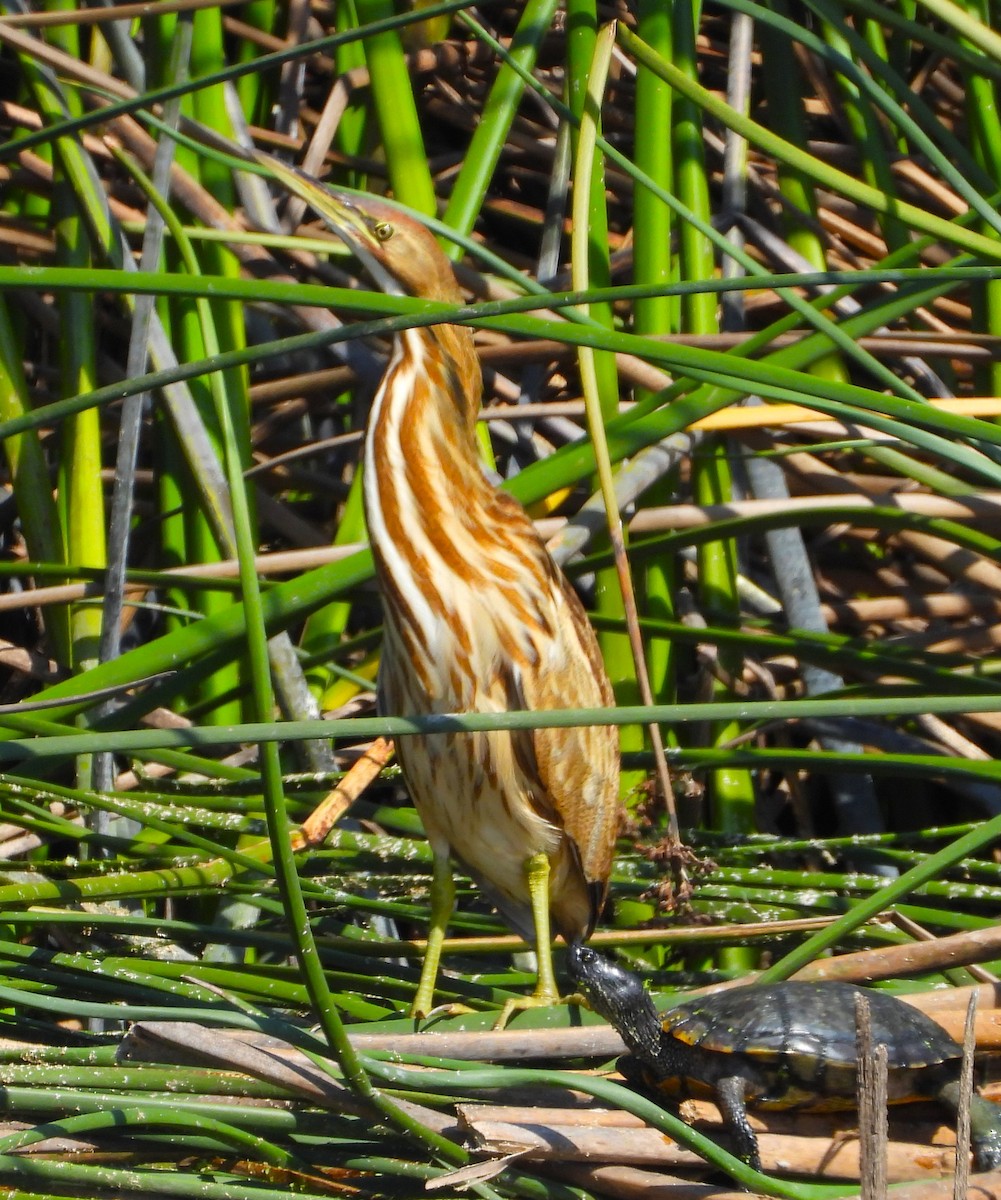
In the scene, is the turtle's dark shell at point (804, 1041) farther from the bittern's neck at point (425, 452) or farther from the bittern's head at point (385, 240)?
the bittern's head at point (385, 240)

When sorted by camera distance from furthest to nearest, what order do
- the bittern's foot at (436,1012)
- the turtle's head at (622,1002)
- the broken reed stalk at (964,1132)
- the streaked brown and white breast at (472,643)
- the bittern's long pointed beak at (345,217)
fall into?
the bittern's long pointed beak at (345,217) → the streaked brown and white breast at (472,643) → the bittern's foot at (436,1012) → the turtle's head at (622,1002) → the broken reed stalk at (964,1132)

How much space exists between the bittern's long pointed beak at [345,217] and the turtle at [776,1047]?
47.0 inches

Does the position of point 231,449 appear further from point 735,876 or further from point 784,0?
point 784,0

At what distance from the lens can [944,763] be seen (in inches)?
85.0

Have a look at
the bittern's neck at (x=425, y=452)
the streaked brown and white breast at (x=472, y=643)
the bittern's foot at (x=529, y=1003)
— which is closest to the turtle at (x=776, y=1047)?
the bittern's foot at (x=529, y=1003)

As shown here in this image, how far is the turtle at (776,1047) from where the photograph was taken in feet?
5.48

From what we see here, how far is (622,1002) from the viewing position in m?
1.75

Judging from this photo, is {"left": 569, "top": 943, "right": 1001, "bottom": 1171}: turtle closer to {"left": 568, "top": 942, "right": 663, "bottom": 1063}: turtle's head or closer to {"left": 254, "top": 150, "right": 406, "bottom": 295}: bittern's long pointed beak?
{"left": 568, "top": 942, "right": 663, "bottom": 1063}: turtle's head

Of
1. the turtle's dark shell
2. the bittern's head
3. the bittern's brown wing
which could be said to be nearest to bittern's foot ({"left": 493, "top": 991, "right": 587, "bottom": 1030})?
the turtle's dark shell

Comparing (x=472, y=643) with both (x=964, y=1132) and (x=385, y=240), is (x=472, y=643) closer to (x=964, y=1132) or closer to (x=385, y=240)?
(x=385, y=240)

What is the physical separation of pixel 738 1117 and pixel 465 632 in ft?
2.93

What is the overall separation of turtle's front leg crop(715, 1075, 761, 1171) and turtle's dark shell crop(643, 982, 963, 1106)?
0.03 m

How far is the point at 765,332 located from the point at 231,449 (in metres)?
1.36

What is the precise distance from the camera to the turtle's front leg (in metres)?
1.59
